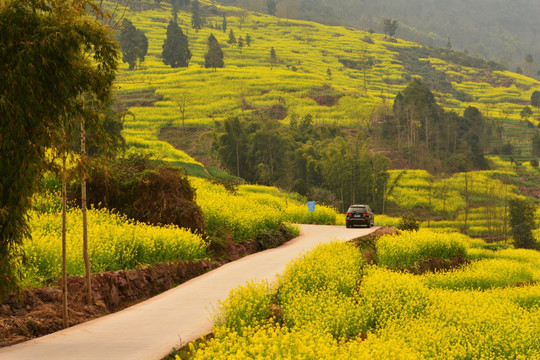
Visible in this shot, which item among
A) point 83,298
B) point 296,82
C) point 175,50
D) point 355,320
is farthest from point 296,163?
point 175,50

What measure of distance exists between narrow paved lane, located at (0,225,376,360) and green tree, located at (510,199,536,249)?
1681 inches

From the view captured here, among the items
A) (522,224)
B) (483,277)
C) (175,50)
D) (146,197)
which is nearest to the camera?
(146,197)

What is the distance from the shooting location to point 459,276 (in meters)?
21.3

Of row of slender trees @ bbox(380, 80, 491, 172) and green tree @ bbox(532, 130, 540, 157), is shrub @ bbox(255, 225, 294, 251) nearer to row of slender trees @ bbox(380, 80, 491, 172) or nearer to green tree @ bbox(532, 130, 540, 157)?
row of slender trees @ bbox(380, 80, 491, 172)

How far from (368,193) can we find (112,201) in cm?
4430

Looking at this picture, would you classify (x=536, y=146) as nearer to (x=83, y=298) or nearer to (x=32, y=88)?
(x=83, y=298)

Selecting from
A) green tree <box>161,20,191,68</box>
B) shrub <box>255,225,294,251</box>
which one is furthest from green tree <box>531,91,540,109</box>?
shrub <box>255,225,294,251</box>

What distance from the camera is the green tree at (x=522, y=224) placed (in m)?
51.8

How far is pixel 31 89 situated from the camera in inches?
339

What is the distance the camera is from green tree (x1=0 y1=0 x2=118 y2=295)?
866cm

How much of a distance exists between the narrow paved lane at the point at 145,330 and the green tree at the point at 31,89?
1363mm

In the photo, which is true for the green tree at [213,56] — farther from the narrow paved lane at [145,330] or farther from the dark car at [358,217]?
the narrow paved lane at [145,330]

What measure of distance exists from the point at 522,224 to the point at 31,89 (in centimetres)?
5175

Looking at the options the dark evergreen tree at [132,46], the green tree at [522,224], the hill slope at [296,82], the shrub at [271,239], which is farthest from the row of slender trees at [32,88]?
the dark evergreen tree at [132,46]
